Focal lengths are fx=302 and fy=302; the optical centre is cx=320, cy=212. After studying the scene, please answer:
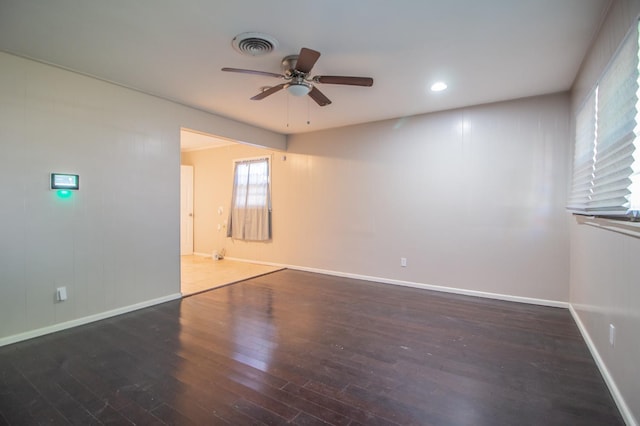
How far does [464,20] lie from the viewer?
85.2 inches

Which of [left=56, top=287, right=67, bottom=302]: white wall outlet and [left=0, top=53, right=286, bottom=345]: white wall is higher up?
[left=0, top=53, right=286, bottom=345]: white wall

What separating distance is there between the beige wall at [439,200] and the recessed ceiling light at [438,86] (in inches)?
33.6

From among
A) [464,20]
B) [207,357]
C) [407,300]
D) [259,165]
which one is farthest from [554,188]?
[259,165]

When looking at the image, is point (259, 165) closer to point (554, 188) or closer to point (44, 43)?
point (44, 43)

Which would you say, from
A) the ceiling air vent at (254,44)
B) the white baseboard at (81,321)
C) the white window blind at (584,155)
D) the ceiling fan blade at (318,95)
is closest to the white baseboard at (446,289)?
the white window blind at (584,155)

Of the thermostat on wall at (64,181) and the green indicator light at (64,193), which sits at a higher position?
the thermostat on wall at (64,181)

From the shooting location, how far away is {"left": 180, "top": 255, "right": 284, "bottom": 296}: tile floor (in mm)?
4559

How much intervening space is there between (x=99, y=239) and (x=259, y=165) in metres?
3.42

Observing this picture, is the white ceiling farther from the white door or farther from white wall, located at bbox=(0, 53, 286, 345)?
the white door

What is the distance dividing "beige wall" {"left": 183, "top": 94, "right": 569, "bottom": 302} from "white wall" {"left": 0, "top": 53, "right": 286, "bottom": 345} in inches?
90.8

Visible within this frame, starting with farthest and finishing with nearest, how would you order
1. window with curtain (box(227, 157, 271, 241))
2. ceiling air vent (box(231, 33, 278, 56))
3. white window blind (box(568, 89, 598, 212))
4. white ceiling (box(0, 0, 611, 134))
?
window with curtain (box(227, 157, 271, 241)), white window blind (box(568, 89, 598, 212)), ceiling air vent (box(231, 33, 278, 56)), white ceiling (box(0, 0, 611, 134))

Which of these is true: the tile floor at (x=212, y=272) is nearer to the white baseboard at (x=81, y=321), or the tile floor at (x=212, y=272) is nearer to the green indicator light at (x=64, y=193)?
the white baseboard at (x=81, y=321)

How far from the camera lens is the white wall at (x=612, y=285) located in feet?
5.38

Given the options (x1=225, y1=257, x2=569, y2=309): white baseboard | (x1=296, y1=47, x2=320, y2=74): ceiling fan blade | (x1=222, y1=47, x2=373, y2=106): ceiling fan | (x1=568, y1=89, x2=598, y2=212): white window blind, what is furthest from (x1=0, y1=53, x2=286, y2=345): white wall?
(x1=568, y1=89, x2=598, y2=212): white window blind
